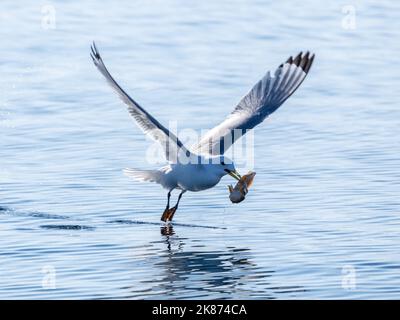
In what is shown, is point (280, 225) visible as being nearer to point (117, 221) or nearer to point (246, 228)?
point (246, 228)

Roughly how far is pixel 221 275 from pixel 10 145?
6.85 metres

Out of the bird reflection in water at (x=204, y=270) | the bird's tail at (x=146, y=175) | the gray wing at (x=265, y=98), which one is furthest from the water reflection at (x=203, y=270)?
the gray wing at (x=265, y=98)

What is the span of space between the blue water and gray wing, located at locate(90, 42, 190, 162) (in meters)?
0.86

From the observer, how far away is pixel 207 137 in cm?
1446

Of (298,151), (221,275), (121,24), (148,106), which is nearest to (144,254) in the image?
(221,275)

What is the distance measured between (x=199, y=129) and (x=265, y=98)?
3533mm

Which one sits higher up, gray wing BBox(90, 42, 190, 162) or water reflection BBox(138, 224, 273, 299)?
gray wing BBox(90, 42, 190, 162)

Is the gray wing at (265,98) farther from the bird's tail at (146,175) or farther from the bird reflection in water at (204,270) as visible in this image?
the bird reflection in water at (204,270)

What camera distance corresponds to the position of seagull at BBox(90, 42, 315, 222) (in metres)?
13.0

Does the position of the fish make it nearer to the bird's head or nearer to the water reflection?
the bird's head

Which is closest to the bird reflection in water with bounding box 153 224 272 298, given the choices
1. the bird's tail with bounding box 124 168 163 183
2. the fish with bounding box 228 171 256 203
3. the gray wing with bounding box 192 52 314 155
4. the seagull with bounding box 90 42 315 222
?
the fish with bounding box 228 171 256 203

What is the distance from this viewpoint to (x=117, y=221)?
13852mm

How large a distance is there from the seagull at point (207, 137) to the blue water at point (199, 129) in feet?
1.67

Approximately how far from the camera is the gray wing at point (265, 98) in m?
14.3
